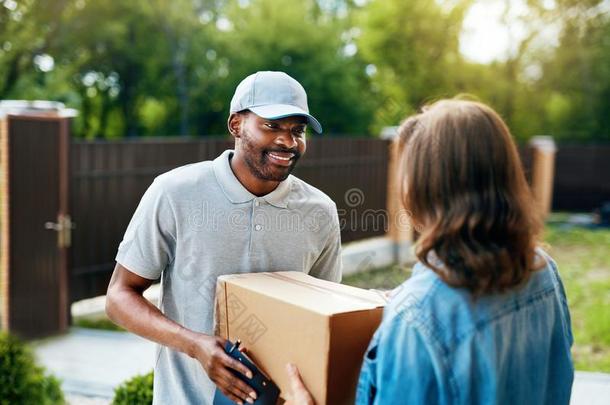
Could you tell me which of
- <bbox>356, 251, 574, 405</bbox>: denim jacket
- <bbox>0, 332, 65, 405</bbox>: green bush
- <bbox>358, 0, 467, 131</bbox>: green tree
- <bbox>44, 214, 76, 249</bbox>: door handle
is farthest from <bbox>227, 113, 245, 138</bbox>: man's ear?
<bbox>358, 0, 467, 131</bbox>: green tree

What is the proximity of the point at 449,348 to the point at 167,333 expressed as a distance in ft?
2.82

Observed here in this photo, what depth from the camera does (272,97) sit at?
6.81 feet

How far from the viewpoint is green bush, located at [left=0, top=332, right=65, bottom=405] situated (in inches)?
148

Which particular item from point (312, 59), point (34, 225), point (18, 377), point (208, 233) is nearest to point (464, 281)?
point (208, 233)

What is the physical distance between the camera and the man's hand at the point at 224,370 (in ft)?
5.62

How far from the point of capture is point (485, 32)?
25672 mm

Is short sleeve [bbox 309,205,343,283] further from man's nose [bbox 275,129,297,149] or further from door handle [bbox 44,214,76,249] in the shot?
door handle [bbox 44,214,76,249]

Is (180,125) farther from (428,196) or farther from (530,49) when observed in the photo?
(428,196)

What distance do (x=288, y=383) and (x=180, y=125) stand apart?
1024 inches

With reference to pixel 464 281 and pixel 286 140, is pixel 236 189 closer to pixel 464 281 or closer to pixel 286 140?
pixel 286 140

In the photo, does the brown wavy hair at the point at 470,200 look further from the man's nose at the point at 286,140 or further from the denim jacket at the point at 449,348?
the man's nose at the point at 286,140

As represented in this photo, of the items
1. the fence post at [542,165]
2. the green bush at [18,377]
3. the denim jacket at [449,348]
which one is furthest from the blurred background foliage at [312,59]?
the denim jacket at [449,348]

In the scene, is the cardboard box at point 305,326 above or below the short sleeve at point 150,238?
below

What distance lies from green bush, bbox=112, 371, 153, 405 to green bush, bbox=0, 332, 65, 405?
2.58ft
